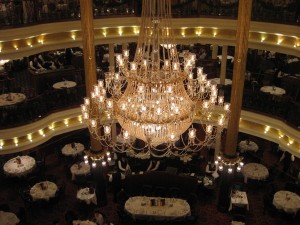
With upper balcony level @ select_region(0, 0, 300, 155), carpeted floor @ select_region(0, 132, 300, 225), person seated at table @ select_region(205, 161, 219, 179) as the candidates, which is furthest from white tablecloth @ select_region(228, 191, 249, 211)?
upper balcony level @ select_region(0, 0, 300, 155)

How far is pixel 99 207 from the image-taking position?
40.0ft

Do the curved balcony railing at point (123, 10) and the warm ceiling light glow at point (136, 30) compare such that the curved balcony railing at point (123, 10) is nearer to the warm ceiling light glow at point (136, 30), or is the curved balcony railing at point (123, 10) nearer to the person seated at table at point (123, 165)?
the warm ceiling light glow at point (136, 30)

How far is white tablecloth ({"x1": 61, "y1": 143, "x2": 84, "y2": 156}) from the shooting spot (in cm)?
1402

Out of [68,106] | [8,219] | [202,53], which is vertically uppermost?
[202,53]

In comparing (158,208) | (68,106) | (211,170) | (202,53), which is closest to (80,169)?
(68,106)

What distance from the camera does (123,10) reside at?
40.0ft

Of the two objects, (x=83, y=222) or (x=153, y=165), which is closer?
(x=83, y=222)

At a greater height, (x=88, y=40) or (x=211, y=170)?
(x=88, y=40)

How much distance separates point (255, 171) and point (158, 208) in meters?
4.01

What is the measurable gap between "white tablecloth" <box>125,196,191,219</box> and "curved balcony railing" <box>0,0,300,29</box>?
5815 millimetres

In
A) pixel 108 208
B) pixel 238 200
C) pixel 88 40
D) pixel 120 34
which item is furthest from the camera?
pixel 120 34

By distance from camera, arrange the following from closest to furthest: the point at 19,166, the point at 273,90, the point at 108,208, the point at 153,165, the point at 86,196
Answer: the point at 86,196 → the point at 108,208 → the point at 19,166 → the point at 273,90 → the point at 153,165

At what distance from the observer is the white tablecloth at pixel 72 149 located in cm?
1402

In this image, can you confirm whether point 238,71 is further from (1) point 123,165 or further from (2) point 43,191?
(2) point 43,191
